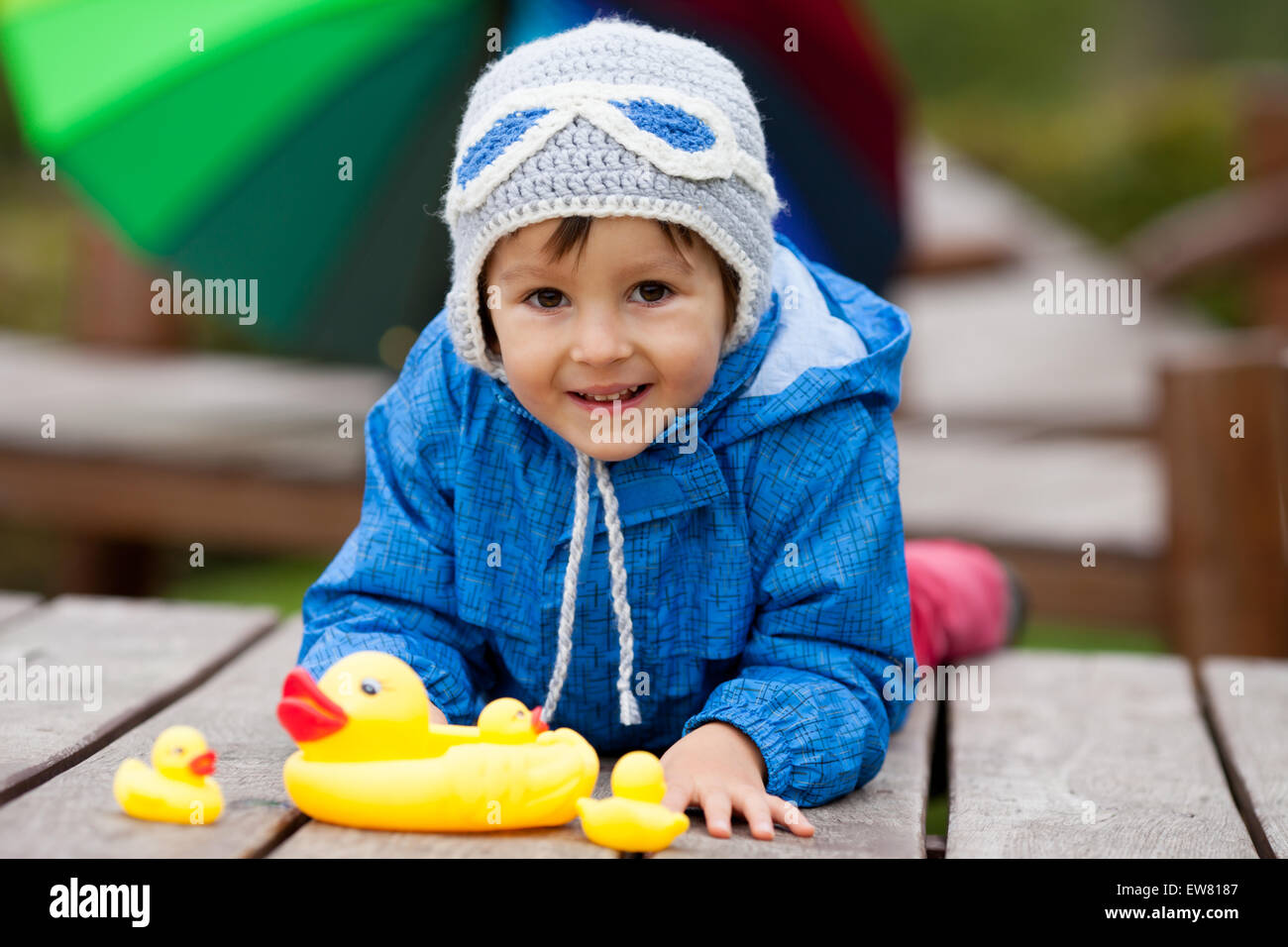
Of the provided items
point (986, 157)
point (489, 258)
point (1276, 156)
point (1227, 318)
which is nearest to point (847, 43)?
point (489, 258)

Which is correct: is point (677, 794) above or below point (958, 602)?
below

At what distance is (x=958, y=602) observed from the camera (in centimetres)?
247

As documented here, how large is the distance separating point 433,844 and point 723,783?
12.8 inches

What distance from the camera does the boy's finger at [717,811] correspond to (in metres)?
1.61

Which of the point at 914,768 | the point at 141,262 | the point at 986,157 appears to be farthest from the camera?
the point at 986,157

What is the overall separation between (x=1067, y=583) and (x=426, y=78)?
5.95ft

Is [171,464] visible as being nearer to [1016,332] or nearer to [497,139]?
[497,139]

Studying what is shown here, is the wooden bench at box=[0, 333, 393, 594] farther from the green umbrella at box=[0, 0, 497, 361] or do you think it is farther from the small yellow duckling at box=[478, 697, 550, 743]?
the small yellow duckling at box=[478, 697, 550, 743]

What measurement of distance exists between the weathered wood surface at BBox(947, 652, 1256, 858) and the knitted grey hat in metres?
0.64

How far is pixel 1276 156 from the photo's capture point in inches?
232

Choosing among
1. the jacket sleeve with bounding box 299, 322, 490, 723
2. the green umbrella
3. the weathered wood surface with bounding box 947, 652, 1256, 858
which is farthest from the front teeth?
the green umbrella

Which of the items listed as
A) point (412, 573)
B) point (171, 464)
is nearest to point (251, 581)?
point (171, 464)

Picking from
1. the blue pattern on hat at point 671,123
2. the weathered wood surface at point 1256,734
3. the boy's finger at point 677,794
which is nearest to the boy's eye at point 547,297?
the blue pattern on hat at point 671,123
